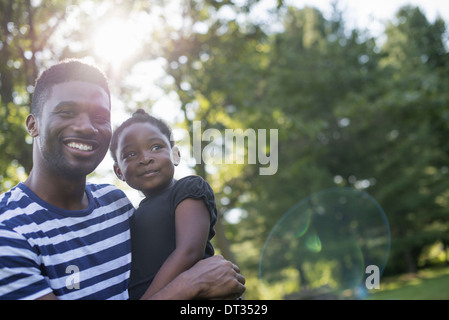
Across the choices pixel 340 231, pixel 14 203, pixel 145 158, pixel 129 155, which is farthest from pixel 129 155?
pixel 340 231

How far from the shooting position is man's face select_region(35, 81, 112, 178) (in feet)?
5.98

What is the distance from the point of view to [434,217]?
22266 mm

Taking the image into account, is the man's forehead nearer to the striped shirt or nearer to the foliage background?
the striped shirt

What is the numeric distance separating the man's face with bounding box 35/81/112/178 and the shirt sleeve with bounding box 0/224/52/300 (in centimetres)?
41

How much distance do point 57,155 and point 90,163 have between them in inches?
5.7

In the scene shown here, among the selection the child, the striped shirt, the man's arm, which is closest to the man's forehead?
the child

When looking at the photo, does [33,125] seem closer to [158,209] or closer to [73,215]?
[73,215]

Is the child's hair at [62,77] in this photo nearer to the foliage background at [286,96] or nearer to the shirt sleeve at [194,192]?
the shirt sleeve at [194,192]

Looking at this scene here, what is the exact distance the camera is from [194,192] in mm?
1855

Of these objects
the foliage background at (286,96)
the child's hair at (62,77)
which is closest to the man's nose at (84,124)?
the child's hair at (62,77)

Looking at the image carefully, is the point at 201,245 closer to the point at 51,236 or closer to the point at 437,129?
the point at 51,236

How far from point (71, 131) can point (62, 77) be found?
10.5 inches

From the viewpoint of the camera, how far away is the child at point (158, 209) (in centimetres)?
177
